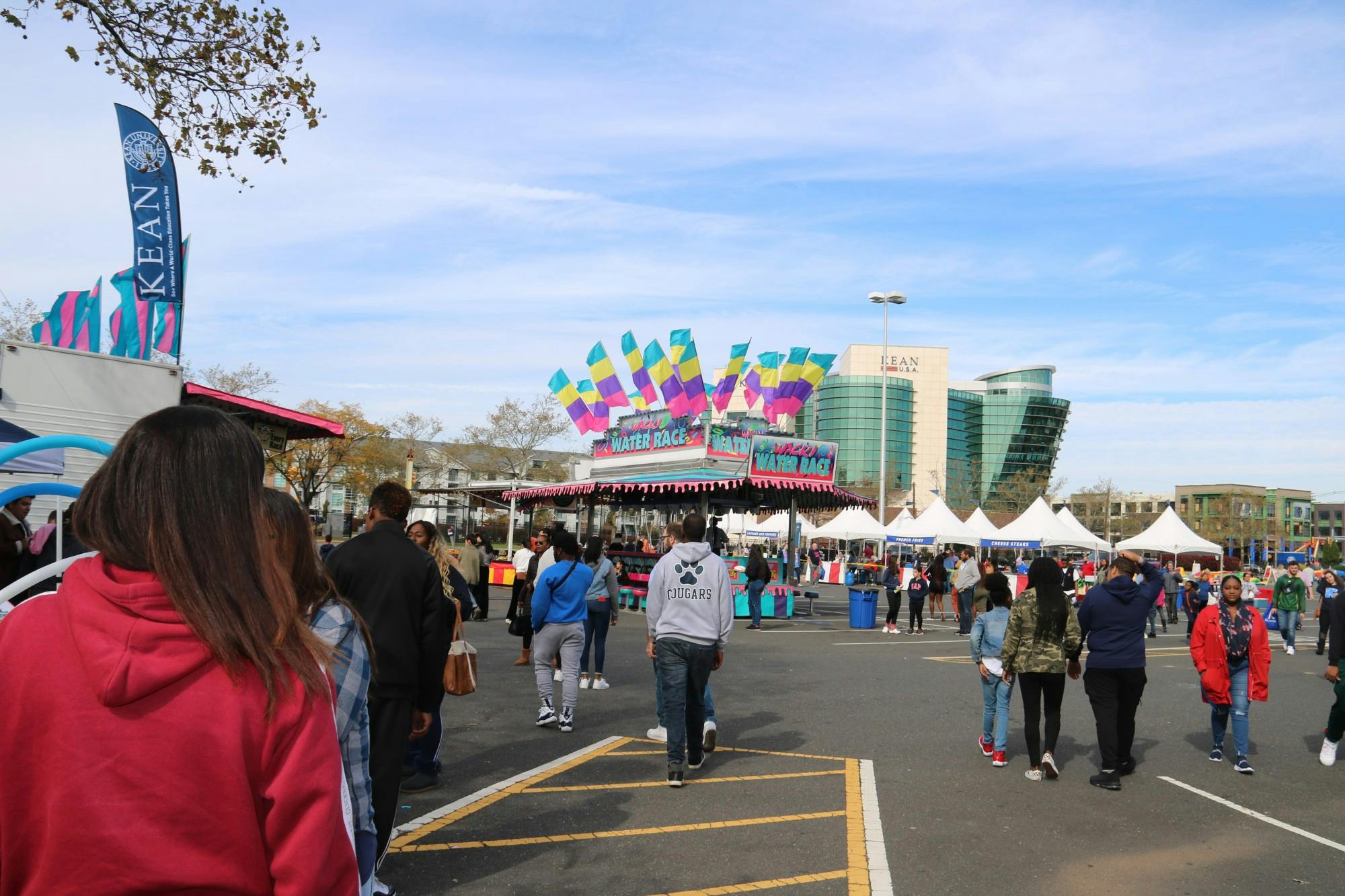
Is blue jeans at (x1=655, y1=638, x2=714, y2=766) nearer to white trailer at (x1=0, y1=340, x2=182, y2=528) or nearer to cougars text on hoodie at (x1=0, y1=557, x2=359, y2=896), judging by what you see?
cougars text on hoodie at (x1=0, y1=557, x2=359, y2=896)

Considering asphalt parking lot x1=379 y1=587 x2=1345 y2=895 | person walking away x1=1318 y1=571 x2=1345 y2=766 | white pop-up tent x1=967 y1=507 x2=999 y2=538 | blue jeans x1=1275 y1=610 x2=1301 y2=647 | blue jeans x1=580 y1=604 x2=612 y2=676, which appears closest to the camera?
asphalt parking lot x1=379 y1=587 x2=1345 y2=895

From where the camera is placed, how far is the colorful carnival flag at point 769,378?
2405 centimetres

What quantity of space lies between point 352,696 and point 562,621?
648cm

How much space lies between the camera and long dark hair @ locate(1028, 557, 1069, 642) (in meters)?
7.76

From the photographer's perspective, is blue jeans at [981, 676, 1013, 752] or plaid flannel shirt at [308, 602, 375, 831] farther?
blue jeans at [981, 676, 1013, 752]

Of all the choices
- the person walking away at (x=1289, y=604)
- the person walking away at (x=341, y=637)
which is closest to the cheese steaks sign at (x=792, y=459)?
the person walking away at (x=1289, y=604)

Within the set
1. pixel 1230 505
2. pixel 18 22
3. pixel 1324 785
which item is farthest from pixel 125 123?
pixel 1230 505

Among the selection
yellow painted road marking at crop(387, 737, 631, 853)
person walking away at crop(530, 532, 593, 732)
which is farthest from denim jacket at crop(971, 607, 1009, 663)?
person walking away at crop(530, 532, 593, 732)

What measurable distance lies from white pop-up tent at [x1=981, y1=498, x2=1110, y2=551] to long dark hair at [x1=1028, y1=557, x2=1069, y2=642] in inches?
1038

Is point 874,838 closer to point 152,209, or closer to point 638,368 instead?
point 152,209

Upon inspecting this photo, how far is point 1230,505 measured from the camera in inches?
3319

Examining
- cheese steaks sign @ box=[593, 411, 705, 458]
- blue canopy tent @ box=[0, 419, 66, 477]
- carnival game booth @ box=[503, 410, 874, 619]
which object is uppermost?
cheese steaks sign @ box=[593, 411, 705, 458]

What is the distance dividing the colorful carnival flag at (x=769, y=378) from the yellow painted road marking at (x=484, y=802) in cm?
1613

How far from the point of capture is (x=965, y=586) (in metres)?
21.5
